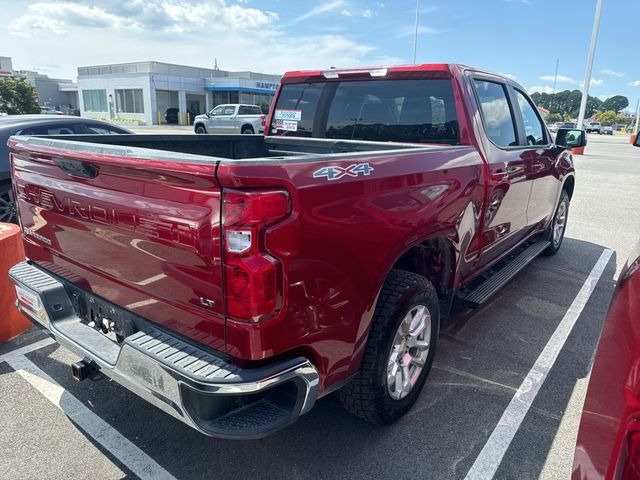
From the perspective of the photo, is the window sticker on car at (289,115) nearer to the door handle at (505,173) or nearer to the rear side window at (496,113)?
the rear side window at (496,113)

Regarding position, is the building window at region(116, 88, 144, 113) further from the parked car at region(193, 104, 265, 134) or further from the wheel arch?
the wheel arch

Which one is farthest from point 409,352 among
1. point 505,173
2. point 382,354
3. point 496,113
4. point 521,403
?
point 496,113

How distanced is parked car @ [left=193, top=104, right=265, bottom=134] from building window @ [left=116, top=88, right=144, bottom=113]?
2005 centimetres

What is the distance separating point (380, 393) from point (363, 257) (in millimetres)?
826

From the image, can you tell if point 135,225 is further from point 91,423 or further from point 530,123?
point 530,123

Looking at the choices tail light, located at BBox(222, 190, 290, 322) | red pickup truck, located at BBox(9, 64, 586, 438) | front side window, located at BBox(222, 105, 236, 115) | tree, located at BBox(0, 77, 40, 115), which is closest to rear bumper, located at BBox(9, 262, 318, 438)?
red pickup truck, located at BBox(9, 64, 586, 438)

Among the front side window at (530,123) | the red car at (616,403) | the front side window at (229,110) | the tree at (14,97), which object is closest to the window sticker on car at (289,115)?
the front side window at (530,123)

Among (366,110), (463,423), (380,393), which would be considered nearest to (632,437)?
(380,393)

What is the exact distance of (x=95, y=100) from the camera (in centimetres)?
4653

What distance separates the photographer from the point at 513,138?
4.14 meters

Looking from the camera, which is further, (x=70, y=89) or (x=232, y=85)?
Result: (x=70, y=89)

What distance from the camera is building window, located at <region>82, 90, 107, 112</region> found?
45.8m

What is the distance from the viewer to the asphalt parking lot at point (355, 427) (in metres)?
2.45

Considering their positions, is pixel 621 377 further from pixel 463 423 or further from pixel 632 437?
pixel 463 423
